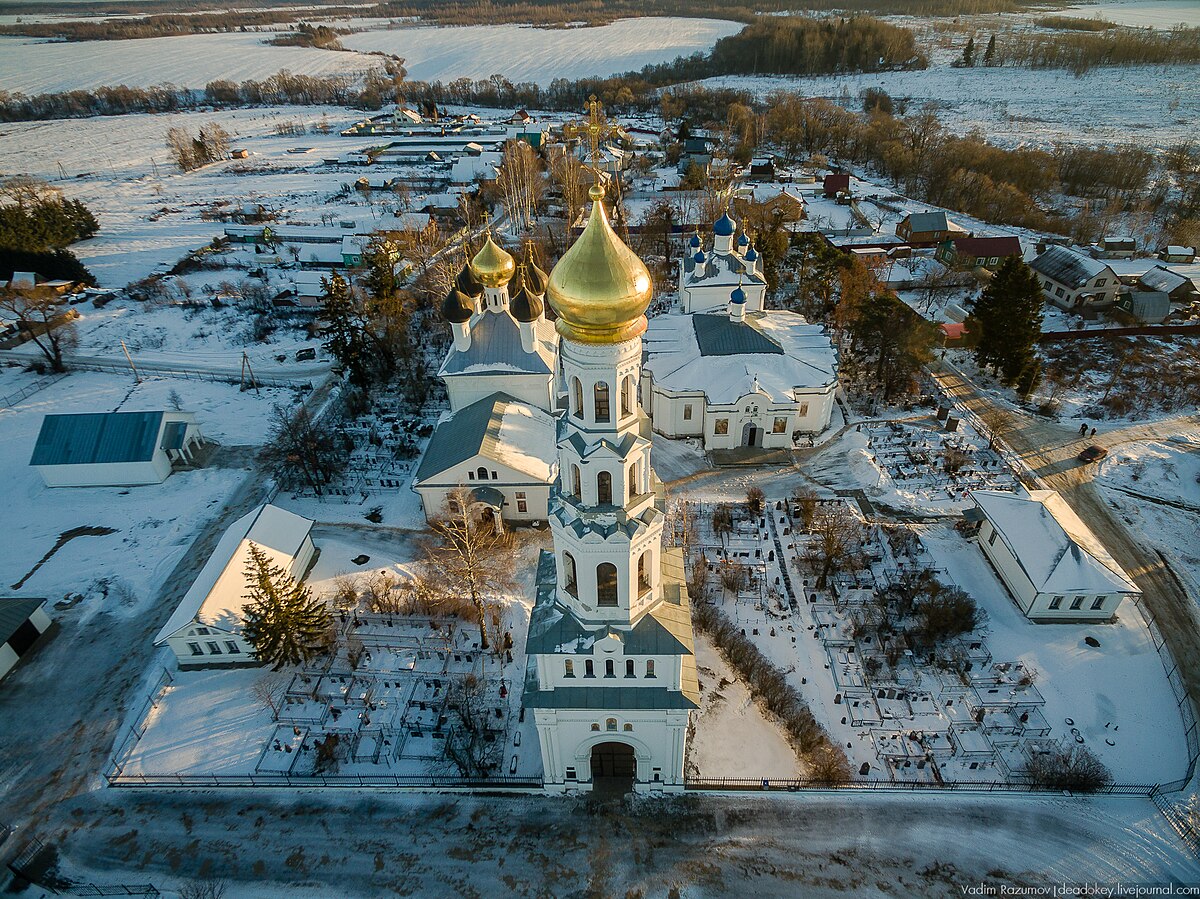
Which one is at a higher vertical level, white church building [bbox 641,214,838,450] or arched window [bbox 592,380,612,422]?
arched window [bbox 592,380,612,422]

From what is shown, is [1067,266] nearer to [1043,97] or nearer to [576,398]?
A: [576,398]

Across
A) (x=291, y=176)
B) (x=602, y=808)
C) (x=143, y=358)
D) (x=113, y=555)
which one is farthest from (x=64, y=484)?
(x=291, y=176)

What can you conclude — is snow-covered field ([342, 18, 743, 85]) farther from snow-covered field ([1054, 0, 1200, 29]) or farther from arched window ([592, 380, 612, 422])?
arched window ([592, 380, 612, 422])

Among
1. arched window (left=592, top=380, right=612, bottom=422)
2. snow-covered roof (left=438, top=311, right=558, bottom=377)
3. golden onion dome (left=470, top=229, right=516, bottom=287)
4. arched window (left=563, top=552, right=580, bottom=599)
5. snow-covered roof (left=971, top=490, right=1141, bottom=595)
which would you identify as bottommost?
snow-covered roof (left=971, top=490, right=1141, bottom=595)

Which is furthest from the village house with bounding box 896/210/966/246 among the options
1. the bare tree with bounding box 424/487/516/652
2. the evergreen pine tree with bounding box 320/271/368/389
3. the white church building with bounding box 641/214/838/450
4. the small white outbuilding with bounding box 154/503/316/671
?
the small white outbuilding with bounding box 154/503/316/671

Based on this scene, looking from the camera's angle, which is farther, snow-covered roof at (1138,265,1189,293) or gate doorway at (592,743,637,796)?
snow-covered roof at (1138,265,1189,293)

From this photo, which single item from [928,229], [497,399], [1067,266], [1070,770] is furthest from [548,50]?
[1070,770]
